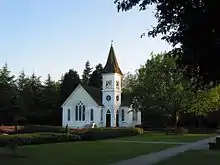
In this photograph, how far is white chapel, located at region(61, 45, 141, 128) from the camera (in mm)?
76375

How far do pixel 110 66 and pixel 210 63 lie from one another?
6527 centimetres

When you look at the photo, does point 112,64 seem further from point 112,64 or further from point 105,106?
point 105,106

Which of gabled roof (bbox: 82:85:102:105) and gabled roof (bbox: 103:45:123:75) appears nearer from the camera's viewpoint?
gabled roof (bbox: 103:45:123:75)

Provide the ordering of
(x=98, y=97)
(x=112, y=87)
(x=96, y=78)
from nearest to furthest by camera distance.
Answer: (x=112, y=87) < (x=98, y=97) < (x=96, y=78)

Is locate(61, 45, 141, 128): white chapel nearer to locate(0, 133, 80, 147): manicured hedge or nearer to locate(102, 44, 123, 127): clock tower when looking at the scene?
locate(102, 44, 123, 127): clock tower

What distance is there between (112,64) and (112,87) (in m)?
4.19

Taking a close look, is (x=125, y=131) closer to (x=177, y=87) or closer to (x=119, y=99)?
(x=177, y=87)

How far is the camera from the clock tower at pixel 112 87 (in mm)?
76375

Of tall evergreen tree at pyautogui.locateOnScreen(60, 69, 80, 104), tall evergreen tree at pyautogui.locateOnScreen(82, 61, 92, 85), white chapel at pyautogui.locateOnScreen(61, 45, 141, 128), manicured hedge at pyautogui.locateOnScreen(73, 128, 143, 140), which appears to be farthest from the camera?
tall evergreen tree at pyautogui.locateOnScreen(82, 61, 92, 85)

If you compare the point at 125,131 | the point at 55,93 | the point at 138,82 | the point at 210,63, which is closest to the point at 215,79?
the point at 210,63

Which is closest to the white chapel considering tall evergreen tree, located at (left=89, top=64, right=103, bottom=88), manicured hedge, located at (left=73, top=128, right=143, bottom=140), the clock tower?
the clock tower

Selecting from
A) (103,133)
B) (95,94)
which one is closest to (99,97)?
(95,94)

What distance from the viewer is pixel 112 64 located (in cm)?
7756

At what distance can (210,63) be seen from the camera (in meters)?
12.3
